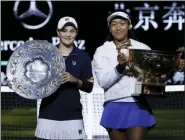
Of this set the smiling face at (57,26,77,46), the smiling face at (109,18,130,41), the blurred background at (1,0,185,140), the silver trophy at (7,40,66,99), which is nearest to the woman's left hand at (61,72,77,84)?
the silver trophy at (7,40,66,99)

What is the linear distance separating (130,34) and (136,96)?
1.41 ft

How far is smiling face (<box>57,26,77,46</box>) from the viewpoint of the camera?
5.02 m

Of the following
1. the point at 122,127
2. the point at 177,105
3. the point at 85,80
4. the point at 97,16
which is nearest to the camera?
the point at 122,127

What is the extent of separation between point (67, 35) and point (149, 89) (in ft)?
2.33

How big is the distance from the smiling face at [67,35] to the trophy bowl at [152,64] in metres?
0.55

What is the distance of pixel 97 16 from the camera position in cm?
1262

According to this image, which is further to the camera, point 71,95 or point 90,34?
point 90,34

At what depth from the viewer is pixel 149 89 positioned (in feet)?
15.5

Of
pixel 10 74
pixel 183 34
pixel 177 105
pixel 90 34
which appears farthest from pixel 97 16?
pixel 10 74

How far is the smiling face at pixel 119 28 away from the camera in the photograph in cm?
479

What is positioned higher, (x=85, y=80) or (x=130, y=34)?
(x=130, y=34)

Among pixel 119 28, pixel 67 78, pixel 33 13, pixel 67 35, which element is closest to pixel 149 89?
pixel 119 28

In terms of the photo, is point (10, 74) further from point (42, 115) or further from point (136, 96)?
point (136, 96)

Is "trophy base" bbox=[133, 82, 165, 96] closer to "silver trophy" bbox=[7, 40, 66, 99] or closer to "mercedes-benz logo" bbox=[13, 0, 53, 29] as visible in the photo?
"silver trophy" bbox=[7, 40, 66, 99]
